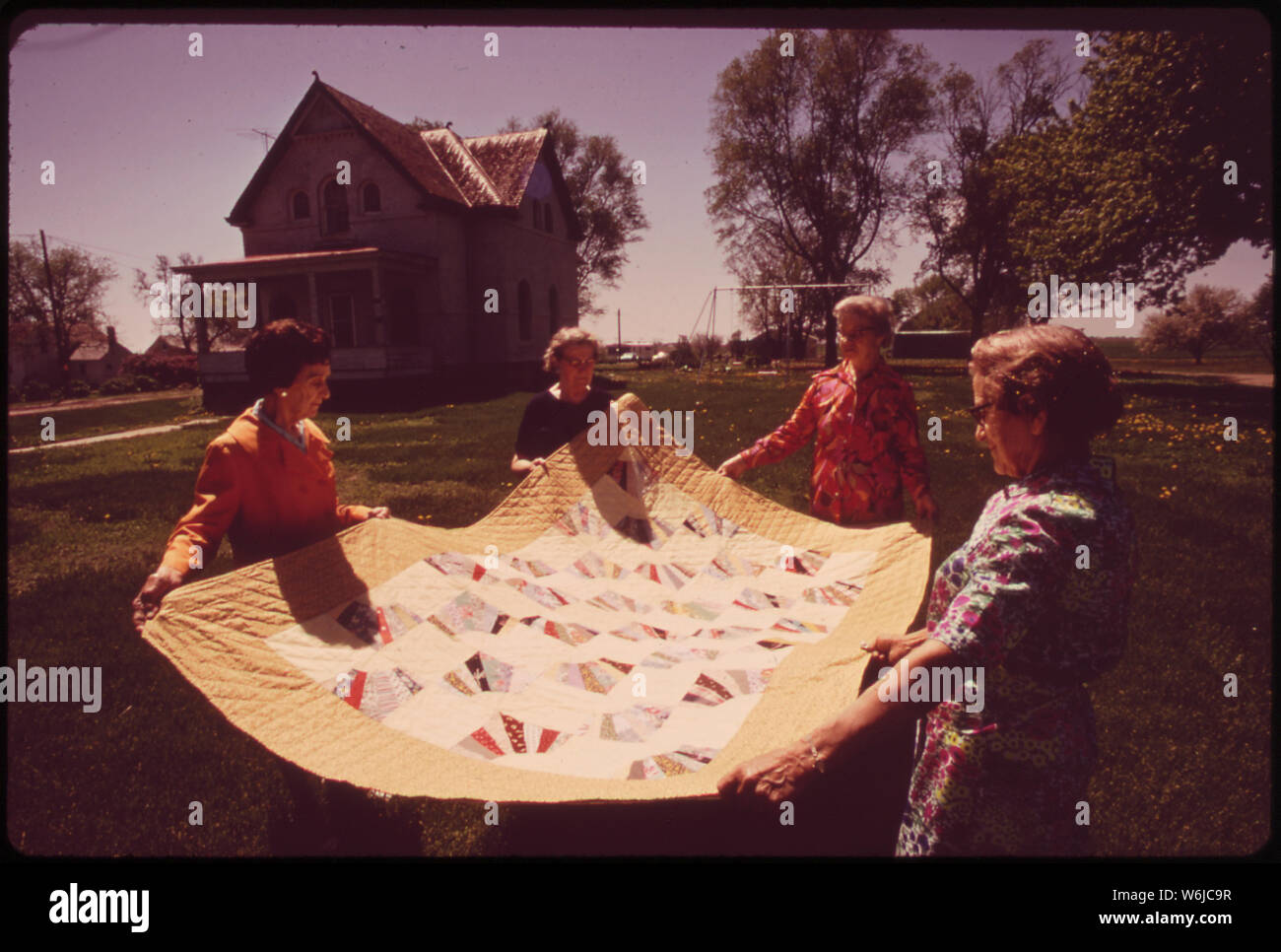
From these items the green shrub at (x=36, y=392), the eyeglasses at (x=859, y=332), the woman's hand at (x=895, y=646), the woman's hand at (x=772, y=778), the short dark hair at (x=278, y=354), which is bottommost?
the woman's hand at (x=772, y=778)

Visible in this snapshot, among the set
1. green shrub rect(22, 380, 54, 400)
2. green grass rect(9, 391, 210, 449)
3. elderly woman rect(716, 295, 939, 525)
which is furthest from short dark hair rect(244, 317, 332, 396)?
green shrub rect(22, 380, 54, 400)

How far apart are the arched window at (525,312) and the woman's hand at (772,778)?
21327mm

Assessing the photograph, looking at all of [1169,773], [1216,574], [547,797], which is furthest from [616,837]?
[1216,574]

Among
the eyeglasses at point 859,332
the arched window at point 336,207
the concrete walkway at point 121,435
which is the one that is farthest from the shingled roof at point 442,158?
the eyeglasses at point 859,332

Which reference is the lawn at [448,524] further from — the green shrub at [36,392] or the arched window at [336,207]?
the green shrub at [36,392]

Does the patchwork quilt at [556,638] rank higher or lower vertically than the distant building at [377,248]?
lower

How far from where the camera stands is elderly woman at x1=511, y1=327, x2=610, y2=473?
407 centimetres

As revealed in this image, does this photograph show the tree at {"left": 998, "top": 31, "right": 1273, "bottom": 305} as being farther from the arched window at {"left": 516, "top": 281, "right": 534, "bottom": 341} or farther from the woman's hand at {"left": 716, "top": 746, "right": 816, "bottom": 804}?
the arched window at {"left": 516, "top": 281, "right": 534, "bottom": 341}

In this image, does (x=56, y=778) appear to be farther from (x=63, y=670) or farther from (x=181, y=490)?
(x=181, y=490)

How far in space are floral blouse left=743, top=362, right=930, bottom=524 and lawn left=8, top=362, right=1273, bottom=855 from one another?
1.67 m

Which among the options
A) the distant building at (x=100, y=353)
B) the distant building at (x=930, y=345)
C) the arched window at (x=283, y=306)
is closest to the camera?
the arched window at (x=283, y=306)

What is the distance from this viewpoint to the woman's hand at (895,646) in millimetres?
2285
